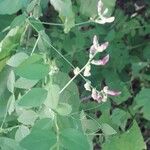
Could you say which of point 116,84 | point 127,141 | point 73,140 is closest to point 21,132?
point 73,140

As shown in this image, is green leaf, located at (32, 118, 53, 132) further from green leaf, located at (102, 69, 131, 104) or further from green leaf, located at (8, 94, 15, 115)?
green leaf, located at (102, 69, 131, 104)

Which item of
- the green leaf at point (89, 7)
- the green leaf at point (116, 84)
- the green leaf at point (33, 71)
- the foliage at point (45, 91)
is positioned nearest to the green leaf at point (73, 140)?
the foliage at point (45, 91)

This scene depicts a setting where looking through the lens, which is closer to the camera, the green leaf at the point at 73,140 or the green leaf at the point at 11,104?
the green leaf at the point at 73,140

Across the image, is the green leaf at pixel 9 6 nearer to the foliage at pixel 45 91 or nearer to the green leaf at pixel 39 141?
the foliage at pixel 45 91

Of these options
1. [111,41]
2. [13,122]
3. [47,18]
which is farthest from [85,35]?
[13,122]

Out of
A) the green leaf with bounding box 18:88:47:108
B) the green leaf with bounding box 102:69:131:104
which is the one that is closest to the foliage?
the green leaf with bounding box 18:88:47:108

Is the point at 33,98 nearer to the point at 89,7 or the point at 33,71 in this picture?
the point at 33,71

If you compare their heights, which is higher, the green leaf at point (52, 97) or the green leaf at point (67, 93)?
the green leaf at point (52, 97)
